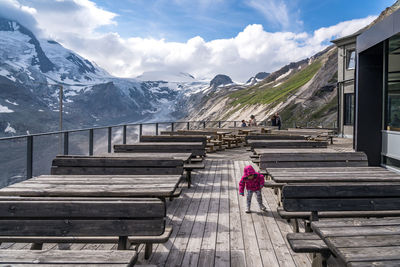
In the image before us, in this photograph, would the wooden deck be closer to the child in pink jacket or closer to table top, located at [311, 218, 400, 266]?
the child in pink jacket

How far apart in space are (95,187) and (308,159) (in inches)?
163

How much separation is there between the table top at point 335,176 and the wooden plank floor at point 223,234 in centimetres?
73

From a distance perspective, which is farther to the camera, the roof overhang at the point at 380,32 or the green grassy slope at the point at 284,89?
the green grassy slope at the point at 284,89

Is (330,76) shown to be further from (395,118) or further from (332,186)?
(332,186)

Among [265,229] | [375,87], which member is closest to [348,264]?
[265,229]

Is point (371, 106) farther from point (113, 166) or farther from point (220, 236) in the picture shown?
point (113, 166)

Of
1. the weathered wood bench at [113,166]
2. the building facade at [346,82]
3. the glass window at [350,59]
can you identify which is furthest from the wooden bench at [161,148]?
the glass window at [350,59]

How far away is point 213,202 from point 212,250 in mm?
2205

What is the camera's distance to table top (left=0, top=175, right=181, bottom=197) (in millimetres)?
3891

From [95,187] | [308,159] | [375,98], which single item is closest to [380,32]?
[375,98]

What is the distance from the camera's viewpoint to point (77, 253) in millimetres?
2244

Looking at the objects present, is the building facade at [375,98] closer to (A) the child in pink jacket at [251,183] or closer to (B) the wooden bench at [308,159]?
(B) the wooden bench at [308,159]

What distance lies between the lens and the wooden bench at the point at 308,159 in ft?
20.3

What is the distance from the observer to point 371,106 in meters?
8.64
